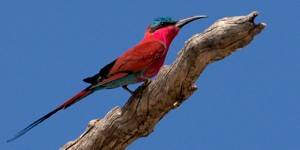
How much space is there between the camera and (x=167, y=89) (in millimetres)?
5125

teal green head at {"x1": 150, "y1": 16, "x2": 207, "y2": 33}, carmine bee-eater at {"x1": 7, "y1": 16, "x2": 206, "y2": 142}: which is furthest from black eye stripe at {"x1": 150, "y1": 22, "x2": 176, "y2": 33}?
carmine bee-eater at {"x1": 7, "y1": 16, "x2": 206, "y2": 142}

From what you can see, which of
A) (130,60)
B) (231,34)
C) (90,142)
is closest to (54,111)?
(90,142)

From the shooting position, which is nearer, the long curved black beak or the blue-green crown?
the long curved black beak

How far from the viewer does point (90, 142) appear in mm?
5707

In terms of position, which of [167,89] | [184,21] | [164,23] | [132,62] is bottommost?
[167,89]

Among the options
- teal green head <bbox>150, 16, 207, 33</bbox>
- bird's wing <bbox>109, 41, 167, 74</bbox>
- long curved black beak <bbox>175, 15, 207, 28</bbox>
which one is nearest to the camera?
bird's wing <bbox>109, 41, 167, 74</bbox>

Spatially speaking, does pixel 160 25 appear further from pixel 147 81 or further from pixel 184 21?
pixel 147 81

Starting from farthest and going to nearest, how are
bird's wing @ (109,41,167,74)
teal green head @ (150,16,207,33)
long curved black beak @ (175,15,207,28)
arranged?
teal green head @ (150,16,207,33), long curved black beak @ (175,15,207,28), bird's wing @ (109,41,167,74)

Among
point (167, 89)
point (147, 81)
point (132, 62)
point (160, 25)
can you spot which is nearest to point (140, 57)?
point (132, 62)

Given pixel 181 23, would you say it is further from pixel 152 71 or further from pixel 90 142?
pixel 90 142

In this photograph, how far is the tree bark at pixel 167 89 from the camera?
15.0 feet

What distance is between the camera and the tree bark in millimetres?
4562

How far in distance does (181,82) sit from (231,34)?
28.1 inches

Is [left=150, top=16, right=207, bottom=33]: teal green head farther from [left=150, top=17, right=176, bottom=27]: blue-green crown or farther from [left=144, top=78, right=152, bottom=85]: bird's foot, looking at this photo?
[left=144, top=78, right=152, bottom=85]: bird's foot
